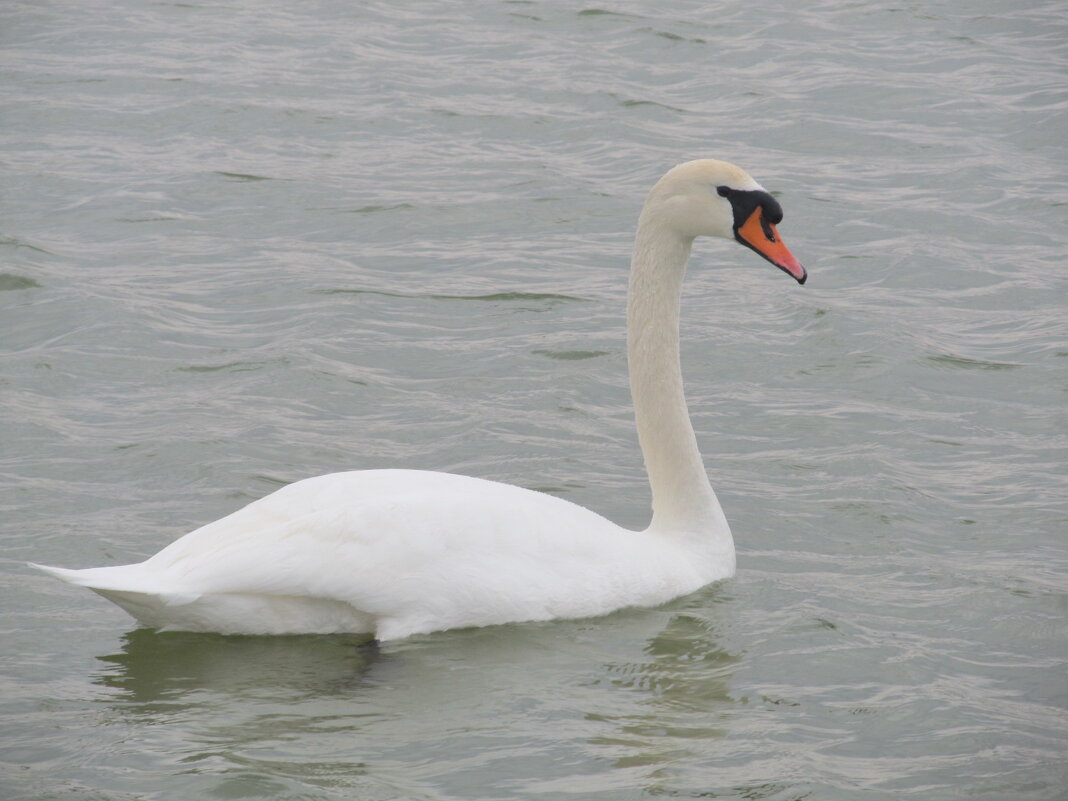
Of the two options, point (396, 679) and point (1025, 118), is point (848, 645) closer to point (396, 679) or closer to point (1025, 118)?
point (396, 679)

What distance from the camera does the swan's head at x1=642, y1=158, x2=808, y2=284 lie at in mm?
6770

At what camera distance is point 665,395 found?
7.12m

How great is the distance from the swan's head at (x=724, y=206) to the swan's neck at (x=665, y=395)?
0.13 meters

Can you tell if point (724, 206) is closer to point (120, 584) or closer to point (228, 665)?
point (228, 665)

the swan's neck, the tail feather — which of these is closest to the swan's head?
the swan's neck

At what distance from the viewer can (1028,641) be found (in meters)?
6.37

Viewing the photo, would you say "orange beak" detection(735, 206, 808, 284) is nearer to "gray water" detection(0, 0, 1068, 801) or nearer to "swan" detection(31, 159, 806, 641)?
"swan" detection(31, 159, 806, 641)

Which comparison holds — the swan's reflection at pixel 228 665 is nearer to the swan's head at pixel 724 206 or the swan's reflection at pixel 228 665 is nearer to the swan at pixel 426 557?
the swan at pixel 426 557

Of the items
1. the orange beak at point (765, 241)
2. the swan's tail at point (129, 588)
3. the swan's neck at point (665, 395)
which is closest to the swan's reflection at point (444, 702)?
the swan's tail at point (129, 588)

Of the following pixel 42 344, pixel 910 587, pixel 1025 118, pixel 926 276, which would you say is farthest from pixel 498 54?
pixel 910 587

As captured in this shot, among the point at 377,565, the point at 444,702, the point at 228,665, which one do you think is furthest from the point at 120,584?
the point at 444,702

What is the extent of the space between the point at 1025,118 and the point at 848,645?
8395 millimetres

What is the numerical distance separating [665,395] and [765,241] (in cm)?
79

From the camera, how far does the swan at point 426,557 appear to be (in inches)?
231
